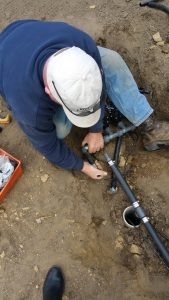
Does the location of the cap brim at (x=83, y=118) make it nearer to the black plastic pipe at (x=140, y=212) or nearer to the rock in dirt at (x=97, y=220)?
the black plastic pipe at (x=140, y=212)

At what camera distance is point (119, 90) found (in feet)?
10.6

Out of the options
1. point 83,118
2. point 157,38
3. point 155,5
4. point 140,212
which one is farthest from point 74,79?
point 155,5

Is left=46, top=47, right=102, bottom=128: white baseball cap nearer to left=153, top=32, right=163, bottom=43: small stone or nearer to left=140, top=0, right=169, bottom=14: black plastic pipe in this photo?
left=153, top=32, right=163, bottom=43: small stone

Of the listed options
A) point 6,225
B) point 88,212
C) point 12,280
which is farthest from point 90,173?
point 12,280

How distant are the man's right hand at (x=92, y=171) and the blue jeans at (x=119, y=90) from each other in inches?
13.4

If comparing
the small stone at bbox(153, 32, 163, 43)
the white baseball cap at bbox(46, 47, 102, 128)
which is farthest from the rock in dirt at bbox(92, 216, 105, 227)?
the small stone at bbox(153, 32, 163, 43)

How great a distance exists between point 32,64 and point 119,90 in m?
1.07

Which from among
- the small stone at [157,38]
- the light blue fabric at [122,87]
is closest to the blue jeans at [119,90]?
the light blue fabric at [122,87]

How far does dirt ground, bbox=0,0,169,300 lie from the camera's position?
122 inches

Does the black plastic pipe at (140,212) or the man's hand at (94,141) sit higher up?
the man's hand at (94,141)

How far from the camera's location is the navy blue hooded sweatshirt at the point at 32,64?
93.5 inches

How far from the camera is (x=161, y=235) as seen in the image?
3277 mm

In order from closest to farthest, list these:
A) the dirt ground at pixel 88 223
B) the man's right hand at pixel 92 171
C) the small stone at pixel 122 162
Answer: the dirt ground at pixel 88 223 < the man's right hand at pixel 92 171 < the small stone at pixel 122 162

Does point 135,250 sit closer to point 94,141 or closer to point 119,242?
point 119,242
